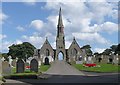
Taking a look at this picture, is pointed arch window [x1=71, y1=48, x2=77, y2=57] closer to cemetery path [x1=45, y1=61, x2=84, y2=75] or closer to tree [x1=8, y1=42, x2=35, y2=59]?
tree [x1=8, y1=42, x2=35, y2=59]

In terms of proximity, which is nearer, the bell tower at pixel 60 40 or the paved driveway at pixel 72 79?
the paved driveway at pixel 72 79

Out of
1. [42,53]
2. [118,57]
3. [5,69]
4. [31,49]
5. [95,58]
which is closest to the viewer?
[5,69]

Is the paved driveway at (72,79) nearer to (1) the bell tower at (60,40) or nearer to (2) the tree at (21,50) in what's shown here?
(1) the bell tower at (60,40)

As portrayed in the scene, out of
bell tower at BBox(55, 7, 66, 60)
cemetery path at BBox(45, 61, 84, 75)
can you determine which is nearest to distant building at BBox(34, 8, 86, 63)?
bell tower at BBox(55, 7, 66, 60)

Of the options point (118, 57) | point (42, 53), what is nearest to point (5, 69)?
point (118, 57)

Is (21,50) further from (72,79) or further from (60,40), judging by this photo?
(72,79)

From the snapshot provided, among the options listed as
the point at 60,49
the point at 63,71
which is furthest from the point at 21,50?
the point at 63,71

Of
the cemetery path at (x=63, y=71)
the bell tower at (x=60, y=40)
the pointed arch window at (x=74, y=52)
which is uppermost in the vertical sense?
the bell tower at (x=60, y=40)

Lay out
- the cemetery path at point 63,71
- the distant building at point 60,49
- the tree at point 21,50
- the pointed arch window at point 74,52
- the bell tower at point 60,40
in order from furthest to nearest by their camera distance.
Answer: the tree at point 21,50, the pointed arch window at point 74,52, the bell tower at point 60,40, the distant building at point 60,49, the cemetery path at point 63,71

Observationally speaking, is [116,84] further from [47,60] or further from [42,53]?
[42,53]

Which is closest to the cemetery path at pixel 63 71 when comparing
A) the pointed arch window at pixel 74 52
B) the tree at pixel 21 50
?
the pointed arch window at pixel 74 52

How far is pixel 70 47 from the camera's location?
4601 inches

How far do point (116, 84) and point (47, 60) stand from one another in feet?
210

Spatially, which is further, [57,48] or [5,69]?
[57,48]
